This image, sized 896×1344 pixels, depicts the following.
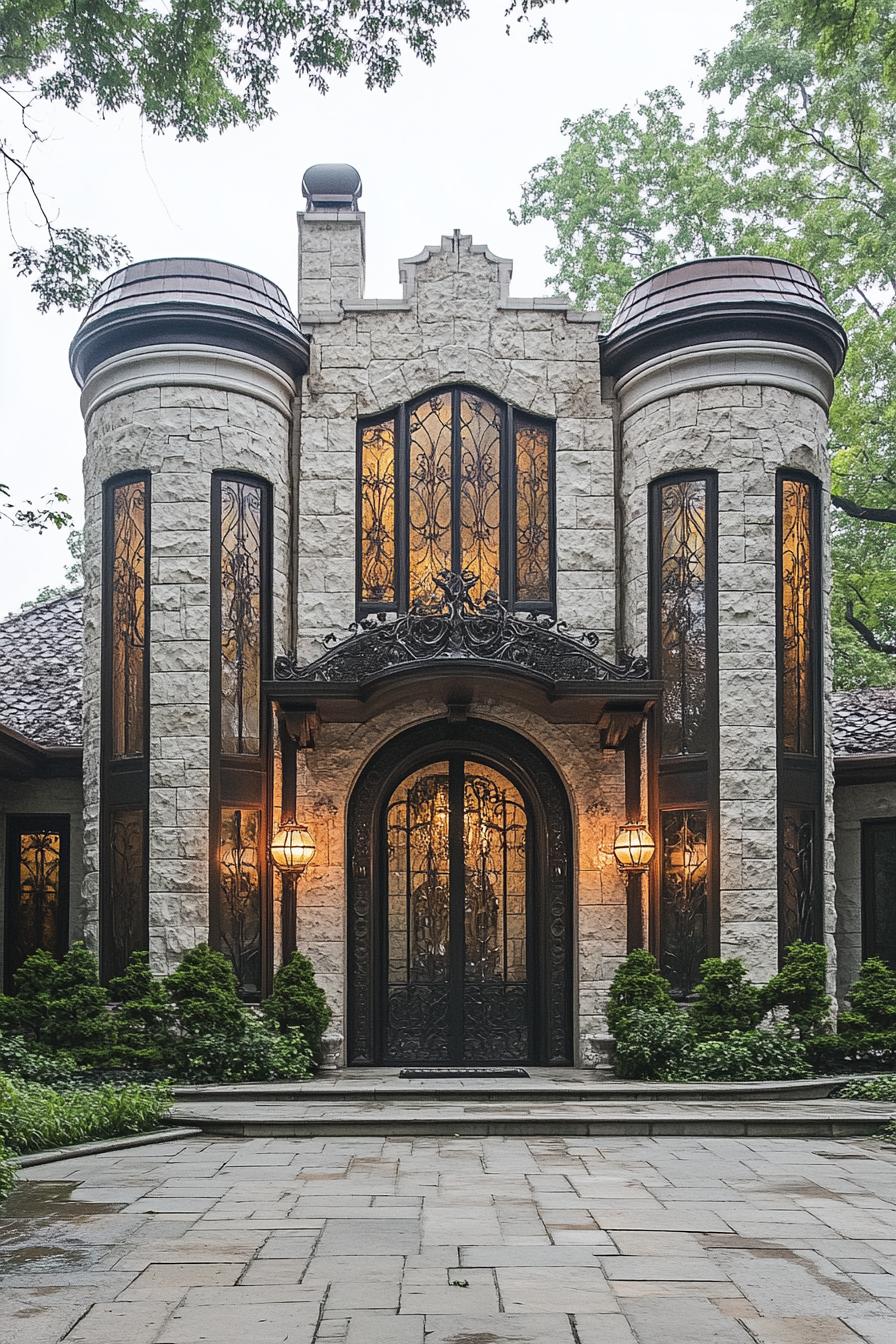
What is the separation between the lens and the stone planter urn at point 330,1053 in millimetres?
12273

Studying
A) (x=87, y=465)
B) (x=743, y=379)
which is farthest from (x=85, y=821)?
(x=743, y=379)

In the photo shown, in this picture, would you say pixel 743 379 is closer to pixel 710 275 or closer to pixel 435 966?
pixel 710 275

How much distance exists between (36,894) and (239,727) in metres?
2.93

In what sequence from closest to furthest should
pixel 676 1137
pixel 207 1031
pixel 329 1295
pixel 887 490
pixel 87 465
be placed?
pixel 329 1295
pixel 676 1137
pixel 207 1031
pixel 87 465
pixel 887 490

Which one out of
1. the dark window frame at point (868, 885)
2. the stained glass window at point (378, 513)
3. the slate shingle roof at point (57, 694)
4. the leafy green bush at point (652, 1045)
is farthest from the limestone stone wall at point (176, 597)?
the dark window frame at point (868, 885)

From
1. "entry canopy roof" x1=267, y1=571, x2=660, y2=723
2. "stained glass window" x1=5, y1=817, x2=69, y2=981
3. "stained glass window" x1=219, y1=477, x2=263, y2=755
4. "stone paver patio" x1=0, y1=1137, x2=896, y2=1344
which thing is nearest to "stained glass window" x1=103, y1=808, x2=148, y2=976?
"stained glass window" x1=219, y1=477, x2=263, y2=755

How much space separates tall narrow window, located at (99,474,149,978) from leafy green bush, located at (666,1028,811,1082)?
4718 mm

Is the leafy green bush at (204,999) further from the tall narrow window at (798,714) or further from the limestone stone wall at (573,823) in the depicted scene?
the tall narrow window at (798,714)

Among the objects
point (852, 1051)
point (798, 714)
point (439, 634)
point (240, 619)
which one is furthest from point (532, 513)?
point (852, 1051)

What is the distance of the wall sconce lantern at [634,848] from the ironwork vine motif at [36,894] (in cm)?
545

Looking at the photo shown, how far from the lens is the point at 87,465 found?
13.3 meters

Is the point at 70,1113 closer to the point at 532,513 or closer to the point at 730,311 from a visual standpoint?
the point at 532,513

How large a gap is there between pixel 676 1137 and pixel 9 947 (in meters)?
7.06

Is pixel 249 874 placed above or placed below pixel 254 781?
below
